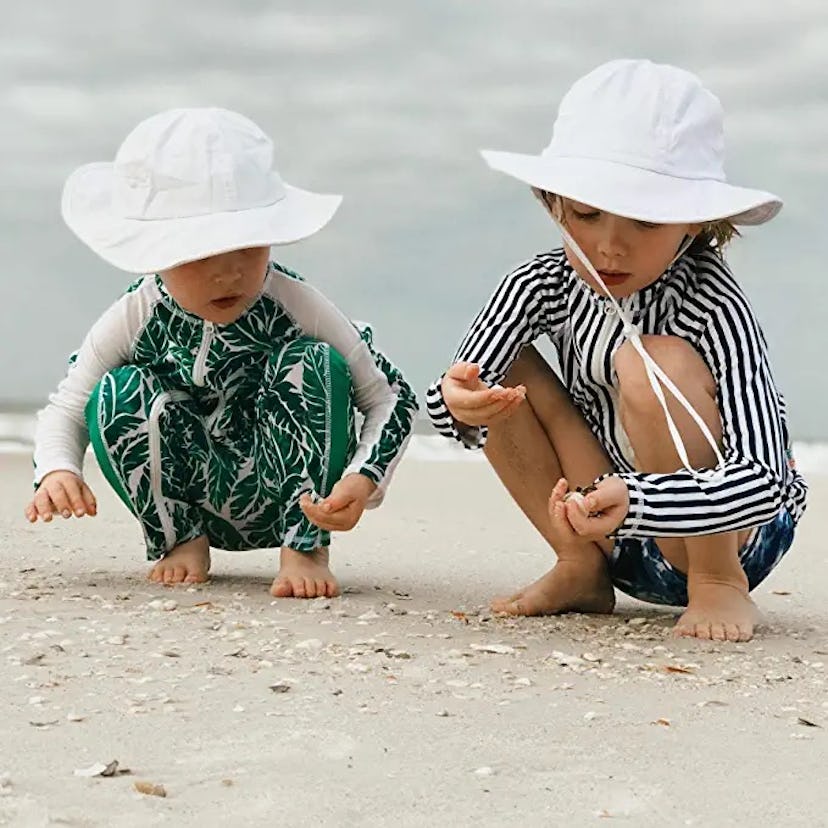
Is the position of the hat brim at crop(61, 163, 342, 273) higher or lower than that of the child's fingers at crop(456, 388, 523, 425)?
higher

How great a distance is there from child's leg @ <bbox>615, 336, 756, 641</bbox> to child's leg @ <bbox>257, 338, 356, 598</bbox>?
786mm

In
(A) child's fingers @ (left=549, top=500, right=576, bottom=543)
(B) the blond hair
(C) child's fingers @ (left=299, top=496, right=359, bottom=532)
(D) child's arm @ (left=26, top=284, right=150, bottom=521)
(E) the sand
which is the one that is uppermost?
(B) the blond hair

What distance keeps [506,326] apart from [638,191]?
1.68ft

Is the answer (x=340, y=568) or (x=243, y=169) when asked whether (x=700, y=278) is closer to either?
(x=243, y=169)

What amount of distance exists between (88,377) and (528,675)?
4.98 feet

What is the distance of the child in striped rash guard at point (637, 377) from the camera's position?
8.76 ft

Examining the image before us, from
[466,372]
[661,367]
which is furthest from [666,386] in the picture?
[466,372]

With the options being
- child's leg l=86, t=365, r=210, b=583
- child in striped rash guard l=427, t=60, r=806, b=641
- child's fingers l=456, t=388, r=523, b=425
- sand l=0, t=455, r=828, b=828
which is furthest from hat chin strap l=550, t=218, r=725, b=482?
child's leg l=86, t=365, r=210, b=583

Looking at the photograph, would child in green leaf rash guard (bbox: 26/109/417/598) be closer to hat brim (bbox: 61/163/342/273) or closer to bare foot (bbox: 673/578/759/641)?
hat brim (bbox: 61/163/342/273)

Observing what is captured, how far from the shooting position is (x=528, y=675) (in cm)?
254

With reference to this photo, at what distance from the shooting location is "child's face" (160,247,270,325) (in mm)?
3152

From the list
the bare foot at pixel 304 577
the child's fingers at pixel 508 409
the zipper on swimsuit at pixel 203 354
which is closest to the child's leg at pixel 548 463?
the child's fingers at pixel 508 409

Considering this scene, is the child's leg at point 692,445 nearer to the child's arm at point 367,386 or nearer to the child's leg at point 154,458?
the child's arm at point 367,386

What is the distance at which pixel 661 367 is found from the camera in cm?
282
